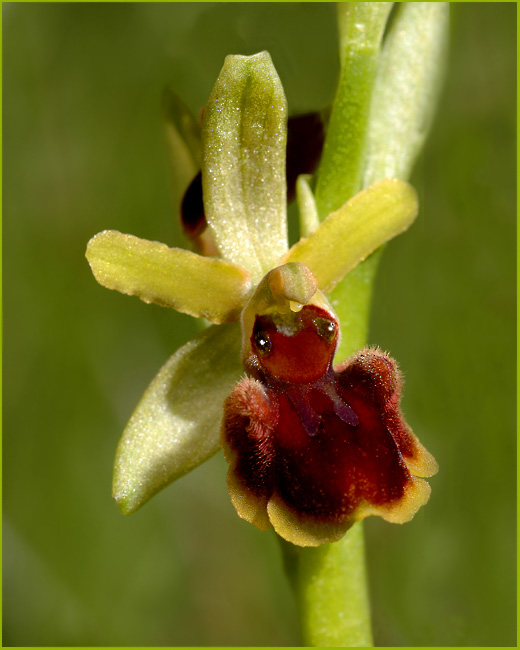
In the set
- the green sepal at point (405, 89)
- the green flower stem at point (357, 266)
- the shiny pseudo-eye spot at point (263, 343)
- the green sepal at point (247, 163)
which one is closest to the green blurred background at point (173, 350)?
the green sepal at point (405, 89)

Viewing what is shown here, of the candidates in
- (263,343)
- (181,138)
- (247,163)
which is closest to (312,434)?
(263,343)

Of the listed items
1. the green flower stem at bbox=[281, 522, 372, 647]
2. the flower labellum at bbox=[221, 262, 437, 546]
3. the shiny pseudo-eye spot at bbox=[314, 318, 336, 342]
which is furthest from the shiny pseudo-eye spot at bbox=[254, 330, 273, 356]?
the green flower stem at bbox=[281, 522, 372, 647]

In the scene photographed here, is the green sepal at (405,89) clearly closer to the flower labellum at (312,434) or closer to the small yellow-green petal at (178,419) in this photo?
the flower labellum at (312,434)

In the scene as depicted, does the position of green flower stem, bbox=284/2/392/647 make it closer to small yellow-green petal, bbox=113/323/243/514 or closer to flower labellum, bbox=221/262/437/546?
flower labellum, bbox=221/262/437/546

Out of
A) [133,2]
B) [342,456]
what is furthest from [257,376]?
[133,2]

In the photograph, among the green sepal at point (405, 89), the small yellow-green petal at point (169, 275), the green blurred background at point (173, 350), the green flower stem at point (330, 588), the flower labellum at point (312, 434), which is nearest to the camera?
the flower labellum at point (312, 434)
